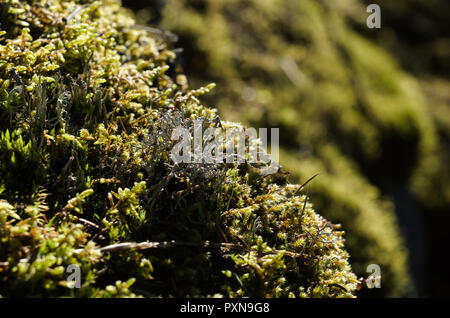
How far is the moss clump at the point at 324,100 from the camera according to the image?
5133mm

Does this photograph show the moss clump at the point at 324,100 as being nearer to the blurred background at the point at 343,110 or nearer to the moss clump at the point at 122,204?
the blurred background at the point at 343,110

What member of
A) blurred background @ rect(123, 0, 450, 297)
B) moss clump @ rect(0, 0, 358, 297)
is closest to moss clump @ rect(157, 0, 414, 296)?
blurred background @ rect(123, 0, 450, 297)

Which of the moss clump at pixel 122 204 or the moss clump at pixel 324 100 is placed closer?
the moss clump at pixel 122 204

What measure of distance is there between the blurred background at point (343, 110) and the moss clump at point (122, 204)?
89.6 inches

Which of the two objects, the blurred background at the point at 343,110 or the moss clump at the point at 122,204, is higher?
the blurred background at the point at 343,110

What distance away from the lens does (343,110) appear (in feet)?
22.5

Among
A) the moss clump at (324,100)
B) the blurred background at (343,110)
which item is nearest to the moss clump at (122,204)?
the blurred background at (343,110)

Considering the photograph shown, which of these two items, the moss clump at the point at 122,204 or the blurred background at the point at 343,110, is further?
the blurred background at the point at 343,110

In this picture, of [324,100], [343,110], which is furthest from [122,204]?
[343,110]

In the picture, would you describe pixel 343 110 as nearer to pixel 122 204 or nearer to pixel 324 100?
pixel 324 100

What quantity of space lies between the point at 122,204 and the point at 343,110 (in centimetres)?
570

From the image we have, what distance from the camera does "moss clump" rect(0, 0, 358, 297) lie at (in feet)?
5.66

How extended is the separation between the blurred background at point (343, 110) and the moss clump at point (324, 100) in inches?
0.9

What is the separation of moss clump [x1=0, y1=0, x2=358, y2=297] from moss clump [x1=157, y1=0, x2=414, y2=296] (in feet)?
7.80
